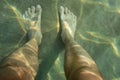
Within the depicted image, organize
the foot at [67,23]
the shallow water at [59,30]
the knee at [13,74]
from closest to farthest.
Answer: the knee at [13,74] < the shallow water at [59,30] < the foot at [67,23]

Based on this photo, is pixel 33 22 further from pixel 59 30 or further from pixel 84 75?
pixel 84 75

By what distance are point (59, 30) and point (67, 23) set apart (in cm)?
25

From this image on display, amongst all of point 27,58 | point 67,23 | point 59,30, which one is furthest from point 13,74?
point 67,23

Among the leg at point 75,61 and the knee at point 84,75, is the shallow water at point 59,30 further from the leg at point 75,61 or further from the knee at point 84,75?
the knee at point 84,75

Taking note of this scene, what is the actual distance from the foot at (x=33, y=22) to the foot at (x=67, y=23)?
41 cm

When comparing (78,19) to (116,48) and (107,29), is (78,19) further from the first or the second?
(116,48)

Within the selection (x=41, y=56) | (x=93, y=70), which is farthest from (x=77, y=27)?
(x=93, y=70)

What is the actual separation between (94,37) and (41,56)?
102cm

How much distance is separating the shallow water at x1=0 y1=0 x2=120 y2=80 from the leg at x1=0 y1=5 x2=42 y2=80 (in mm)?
118

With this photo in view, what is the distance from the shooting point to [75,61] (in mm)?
3311

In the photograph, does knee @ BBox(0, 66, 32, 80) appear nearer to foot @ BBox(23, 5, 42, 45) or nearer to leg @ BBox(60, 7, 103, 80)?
leg @ BBox(60, 7, 103, 80)

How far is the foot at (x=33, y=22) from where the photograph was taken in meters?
4.05

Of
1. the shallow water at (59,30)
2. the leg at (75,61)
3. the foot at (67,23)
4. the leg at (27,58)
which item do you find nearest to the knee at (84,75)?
the leg at (75,61)

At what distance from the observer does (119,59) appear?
4082 mm
